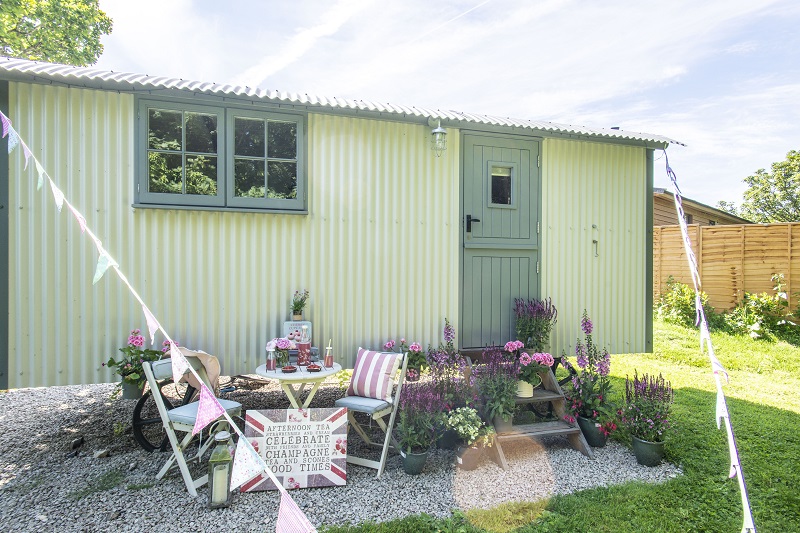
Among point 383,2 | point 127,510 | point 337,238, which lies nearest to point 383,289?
point 337,238

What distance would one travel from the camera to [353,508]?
336 centimetres

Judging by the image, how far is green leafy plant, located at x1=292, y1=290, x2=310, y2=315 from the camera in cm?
446

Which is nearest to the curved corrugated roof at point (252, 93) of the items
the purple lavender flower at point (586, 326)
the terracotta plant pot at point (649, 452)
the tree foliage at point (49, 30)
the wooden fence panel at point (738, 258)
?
the purple lavender flower at point (586, 326)

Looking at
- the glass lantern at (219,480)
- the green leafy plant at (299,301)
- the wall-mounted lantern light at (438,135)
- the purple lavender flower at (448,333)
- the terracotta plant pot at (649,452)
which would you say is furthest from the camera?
the purple lavender flower at (448,333)

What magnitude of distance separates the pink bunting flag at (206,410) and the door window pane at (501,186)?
12.1 ft

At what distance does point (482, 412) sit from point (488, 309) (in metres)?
1.20

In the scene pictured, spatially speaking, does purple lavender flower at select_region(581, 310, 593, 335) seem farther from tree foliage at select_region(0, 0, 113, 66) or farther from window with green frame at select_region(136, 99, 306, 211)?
tree foliage at select_region(0, 0, 113, 66)

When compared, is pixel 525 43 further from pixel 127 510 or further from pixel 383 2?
pixel 127 510

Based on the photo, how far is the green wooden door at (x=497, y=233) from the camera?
5.13 metres

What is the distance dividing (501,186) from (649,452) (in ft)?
9.93

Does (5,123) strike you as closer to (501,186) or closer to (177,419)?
(177,419)

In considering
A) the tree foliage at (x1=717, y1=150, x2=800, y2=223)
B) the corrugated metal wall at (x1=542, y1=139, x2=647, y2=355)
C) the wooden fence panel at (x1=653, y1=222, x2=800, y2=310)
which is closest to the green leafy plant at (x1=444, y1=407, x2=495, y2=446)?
the corrugated metal wall at (x1=542, y1=139, x2=647, y2=355)

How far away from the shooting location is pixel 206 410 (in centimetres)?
265

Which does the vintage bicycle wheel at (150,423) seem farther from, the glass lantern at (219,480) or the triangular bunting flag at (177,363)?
the triangular bunting flag at (177,363)
